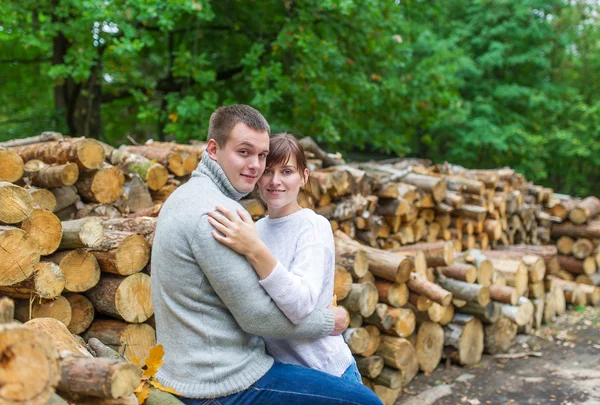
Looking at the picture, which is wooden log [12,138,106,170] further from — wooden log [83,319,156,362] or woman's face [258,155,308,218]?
woman's face [258,155,308,218]

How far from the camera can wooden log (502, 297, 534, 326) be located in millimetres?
5426

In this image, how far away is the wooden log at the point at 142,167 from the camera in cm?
420

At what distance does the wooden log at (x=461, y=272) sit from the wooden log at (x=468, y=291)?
5 centimetres

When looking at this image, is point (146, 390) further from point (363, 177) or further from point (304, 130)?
point (304, 130)

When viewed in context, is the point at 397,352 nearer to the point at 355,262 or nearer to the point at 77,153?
the point at 355,262

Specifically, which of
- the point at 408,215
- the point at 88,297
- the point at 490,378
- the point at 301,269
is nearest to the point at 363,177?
the point at 408,215

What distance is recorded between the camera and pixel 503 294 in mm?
5195

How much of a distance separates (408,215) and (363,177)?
837 millimetres

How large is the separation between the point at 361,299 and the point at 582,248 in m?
5.73

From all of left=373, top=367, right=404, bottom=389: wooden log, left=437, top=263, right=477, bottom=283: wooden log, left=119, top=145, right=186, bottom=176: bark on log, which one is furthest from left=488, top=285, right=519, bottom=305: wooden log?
left=119, top=145, right=186, bottom=176: bark on log

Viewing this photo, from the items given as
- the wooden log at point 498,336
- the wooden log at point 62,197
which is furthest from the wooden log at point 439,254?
the wooden log at point 62,197

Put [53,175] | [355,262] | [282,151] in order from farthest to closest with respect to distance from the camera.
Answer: [355,262]
[53,175]
[282,151]

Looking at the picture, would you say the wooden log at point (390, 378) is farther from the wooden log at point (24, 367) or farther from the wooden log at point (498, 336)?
the wooden log at point (24, 367)

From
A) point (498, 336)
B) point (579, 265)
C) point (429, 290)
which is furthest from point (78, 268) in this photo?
point (579, 265)
